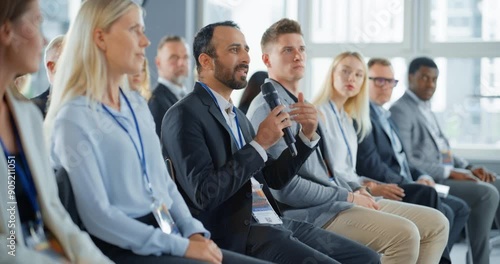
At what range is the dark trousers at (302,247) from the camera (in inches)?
102

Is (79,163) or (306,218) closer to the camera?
(79,163)

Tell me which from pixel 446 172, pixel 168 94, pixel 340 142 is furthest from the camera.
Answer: pixel 168 94

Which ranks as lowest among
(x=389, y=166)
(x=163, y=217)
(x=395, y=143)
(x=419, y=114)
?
(x=389, y=166)

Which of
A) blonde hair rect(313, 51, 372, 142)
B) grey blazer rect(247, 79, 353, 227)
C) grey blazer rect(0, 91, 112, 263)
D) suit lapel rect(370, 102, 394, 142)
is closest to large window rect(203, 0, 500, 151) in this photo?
suit lapel rect(370, 102, 394, 142)

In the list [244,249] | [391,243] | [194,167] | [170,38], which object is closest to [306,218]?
[391,243]

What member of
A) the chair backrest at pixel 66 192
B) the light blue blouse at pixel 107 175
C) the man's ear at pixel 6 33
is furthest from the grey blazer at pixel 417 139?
the man's ear at pixel 6 33

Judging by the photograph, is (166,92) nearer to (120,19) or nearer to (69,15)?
(69,15)

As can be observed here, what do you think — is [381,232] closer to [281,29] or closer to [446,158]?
[281,29]

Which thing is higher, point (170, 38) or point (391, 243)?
point (170, 38)

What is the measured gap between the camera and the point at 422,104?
17.2 feet

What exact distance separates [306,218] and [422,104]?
88.9 inches

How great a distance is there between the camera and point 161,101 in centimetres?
503

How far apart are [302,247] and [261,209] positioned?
0.23 m

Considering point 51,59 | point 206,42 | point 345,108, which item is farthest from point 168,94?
point 206,42
